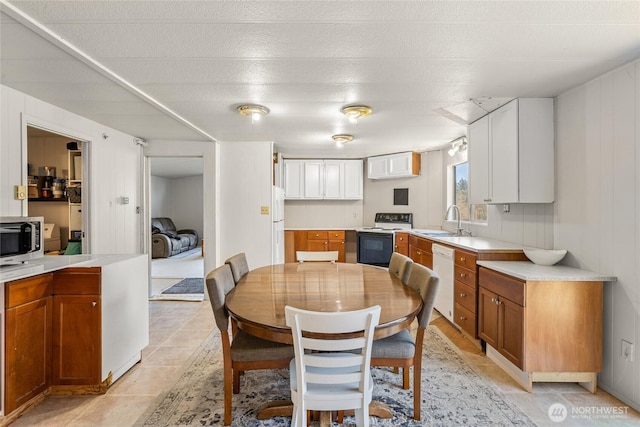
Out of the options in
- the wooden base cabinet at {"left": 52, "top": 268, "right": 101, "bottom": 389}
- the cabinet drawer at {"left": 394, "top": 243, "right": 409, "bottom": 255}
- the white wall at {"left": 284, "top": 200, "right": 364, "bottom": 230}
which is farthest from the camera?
the white wall at {"left": 284, "top": 200, "right": 364, "bottom": 230}

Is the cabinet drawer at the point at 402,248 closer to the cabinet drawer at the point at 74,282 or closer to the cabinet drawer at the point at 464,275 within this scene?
the cabinet drawer at the point at 464,275

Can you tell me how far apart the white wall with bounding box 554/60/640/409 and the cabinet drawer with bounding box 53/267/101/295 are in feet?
11.5

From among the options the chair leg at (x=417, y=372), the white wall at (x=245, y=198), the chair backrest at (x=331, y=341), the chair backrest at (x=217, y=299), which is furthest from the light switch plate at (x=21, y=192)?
the chair leg at (x=417, y=372)

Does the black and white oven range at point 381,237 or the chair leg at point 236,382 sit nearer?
the chair leg at point 236,382

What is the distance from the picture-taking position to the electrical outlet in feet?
6.49

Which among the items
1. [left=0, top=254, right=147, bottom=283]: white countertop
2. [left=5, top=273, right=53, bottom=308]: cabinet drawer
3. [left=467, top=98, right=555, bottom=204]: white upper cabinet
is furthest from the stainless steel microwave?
[left=467, top=98, right=555, bottom=204]: white upper cabinet

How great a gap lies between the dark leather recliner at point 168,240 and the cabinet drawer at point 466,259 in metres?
6.59

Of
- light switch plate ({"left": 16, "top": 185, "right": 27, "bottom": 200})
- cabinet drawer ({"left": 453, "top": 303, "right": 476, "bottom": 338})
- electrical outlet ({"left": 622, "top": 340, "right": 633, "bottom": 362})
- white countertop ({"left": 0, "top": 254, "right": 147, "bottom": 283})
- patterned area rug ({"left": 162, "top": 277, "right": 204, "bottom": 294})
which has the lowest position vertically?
patterned area rug ({"left": 162, "top": 277, "right": 204, "bottom": 294})

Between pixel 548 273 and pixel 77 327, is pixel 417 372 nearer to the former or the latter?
pixel 548 273

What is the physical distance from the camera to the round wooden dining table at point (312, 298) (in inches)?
57.9

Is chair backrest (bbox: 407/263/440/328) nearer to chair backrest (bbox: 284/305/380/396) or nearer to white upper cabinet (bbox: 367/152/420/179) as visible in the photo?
chair backrest (bbox: 284/305/380/396)

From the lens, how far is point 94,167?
339 centimetres

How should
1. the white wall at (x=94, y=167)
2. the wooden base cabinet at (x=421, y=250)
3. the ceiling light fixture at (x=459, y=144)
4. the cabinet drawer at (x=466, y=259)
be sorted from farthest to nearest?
1. the ceiling light fixture at (x=459, y=144)
2. the wooden base cabinet at (x=421, y=250)
3. the cabinet drawer at (x=466, y=259)
4. the white wall at (x=94, y=167)

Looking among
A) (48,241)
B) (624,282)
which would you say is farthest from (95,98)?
(624,282)
